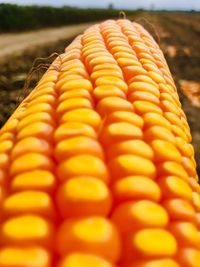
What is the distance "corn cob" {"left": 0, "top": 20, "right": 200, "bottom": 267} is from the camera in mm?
932

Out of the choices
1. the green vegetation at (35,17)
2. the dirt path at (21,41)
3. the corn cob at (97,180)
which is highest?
the corn cob at (97,180)

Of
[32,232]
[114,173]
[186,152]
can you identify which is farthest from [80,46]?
[32,232]

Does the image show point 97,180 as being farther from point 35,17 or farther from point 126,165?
point 35,17

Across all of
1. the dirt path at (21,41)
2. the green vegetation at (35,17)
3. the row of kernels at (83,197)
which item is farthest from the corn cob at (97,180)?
the green vegetation at (35,17)

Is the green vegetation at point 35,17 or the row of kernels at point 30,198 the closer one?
the row of kernels at point 30,198

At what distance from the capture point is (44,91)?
4.90 feet

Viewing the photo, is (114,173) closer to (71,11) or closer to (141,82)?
(141,82)

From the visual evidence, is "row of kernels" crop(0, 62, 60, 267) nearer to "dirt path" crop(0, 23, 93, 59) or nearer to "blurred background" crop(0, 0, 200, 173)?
"blurred background" crop(0, 0, 200, 173)

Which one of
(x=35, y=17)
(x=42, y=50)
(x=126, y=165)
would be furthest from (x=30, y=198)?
(x=35, y=17)

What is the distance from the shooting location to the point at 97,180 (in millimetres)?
1031

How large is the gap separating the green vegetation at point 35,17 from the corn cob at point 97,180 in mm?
18425

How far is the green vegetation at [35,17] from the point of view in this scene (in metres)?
19.9

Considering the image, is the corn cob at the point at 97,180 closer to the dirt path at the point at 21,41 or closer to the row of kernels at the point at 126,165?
the row of kernels at the point at 126,165

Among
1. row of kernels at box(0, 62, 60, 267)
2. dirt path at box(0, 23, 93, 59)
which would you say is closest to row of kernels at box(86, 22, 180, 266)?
row of kernels at box(0, 62, 60, 267)
